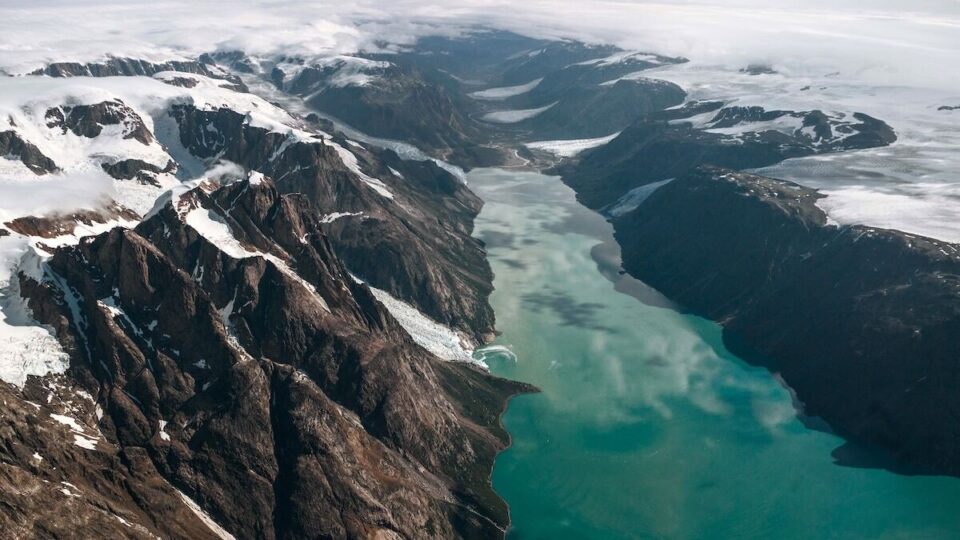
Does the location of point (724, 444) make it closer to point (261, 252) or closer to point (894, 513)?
point (894, 513)

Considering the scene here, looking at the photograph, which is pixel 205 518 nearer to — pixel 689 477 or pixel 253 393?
pixel 253 393

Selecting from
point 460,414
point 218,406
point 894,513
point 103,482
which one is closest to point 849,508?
point 894,513

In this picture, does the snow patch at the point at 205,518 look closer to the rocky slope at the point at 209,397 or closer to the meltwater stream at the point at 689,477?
the rocky slope at the point at 209,397

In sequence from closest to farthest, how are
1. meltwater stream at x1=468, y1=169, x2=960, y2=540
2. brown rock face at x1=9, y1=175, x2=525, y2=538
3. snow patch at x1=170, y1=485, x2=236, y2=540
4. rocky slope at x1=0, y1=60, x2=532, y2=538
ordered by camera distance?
rocky slope at x1=0, y1=60, x2=532, y2=538 < snow patch at x1=170, y1=485, x2=236, y2=540 < brown rock face at x1=9, y1=175, x2=525, y2=538 < meltwater stream at x1=468, y1=169, x2=960, y2=540

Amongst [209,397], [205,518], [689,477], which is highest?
[209,397]

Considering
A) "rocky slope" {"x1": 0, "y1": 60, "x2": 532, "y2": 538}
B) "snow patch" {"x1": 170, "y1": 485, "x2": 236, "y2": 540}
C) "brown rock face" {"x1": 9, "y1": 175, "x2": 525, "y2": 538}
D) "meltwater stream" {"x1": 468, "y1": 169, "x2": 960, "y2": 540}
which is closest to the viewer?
"rocky slope" {"x1": 0, "y1": 60, "x2": 532, "y2": 538}

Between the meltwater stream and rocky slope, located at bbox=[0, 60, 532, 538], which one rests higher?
rocky slope, located at bbox=[0, 60, 532, 538]

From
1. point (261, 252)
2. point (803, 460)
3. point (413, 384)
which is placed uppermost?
point (261, 252)

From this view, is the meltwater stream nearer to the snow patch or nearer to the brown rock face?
the brown rock face

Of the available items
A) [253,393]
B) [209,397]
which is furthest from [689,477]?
[209,397]

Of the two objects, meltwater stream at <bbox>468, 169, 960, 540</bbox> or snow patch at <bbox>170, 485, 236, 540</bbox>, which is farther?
meltwater stream at <bbox>468, 169, 960, 540</bbox>

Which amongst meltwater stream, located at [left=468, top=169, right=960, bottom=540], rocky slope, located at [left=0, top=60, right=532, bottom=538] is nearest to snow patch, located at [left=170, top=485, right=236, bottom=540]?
rocky slope, located at [left=0, top=60, right=532, bottom=538]
